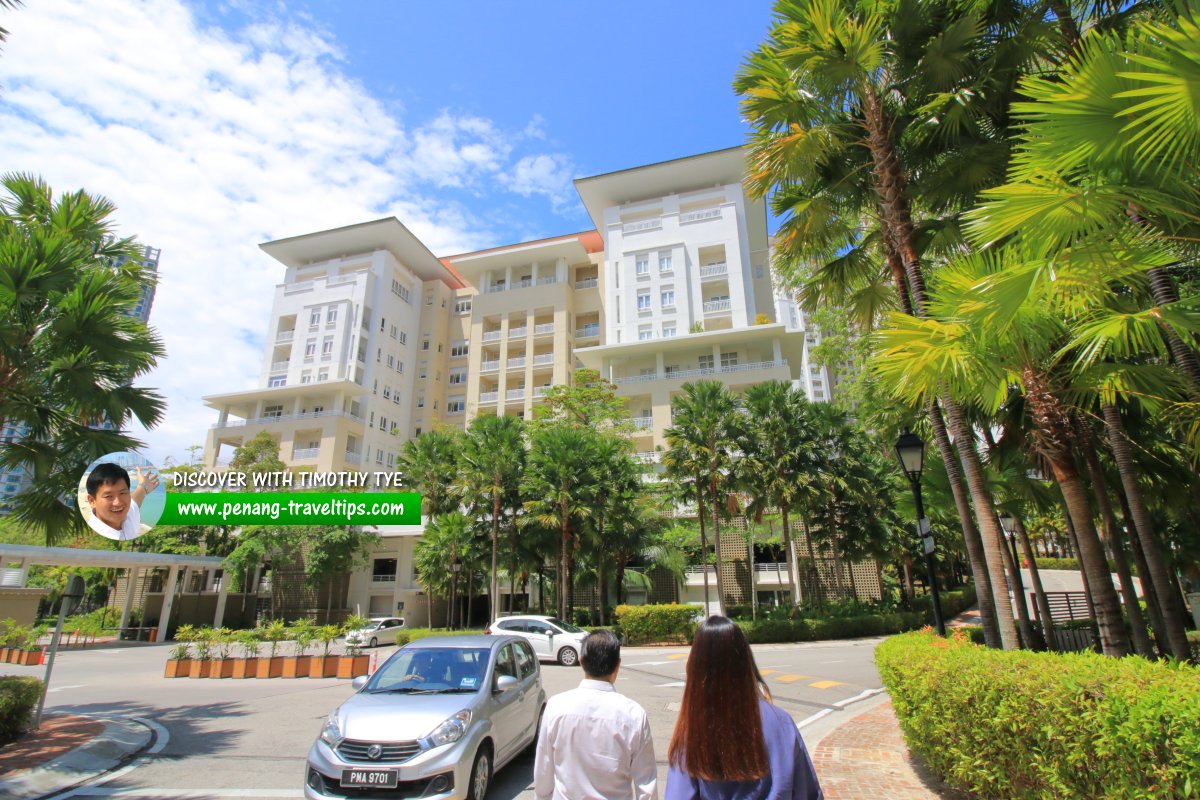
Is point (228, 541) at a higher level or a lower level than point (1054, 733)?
higher

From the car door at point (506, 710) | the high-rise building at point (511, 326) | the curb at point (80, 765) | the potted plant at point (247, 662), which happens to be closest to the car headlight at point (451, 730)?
the car door at point (506, 710)

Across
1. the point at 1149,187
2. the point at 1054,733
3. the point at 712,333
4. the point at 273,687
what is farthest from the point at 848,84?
the point at 712,333

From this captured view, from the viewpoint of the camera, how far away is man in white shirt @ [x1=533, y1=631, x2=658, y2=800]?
9.40 ft

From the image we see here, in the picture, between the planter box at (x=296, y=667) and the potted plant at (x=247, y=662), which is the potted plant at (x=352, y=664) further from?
the potted plant at (x=247, y=662)

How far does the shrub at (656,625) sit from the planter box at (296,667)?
515 inches

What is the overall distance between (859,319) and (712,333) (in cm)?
3283

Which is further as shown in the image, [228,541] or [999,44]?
[228,541]

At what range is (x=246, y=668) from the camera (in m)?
16.2

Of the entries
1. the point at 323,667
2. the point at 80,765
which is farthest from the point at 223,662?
the point at 80,765

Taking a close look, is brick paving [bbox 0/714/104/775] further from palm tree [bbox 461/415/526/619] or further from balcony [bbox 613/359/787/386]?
balcony [bbox 613/359/787/386]

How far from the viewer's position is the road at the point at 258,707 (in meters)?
6.75

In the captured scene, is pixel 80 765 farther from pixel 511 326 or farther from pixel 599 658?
pixel 511 326

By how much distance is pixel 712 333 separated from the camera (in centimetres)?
4366

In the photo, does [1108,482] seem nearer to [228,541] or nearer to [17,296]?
[17,296]
